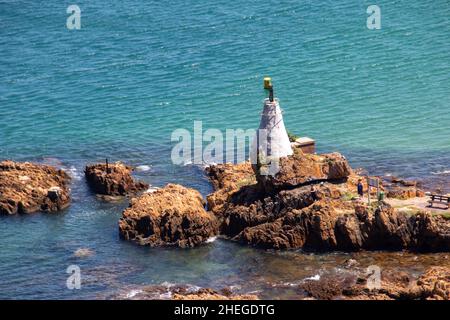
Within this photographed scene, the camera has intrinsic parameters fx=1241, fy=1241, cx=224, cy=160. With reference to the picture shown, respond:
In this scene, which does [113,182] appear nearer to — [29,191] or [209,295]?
[29,191]

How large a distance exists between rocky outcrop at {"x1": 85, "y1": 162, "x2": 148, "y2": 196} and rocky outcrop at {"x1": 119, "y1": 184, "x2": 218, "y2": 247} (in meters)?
6.69

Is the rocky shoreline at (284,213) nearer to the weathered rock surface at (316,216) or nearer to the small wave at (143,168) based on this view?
the weathered rock surface at (316,216)

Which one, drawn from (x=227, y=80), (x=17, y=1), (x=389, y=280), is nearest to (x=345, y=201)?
(x=389, y=280)

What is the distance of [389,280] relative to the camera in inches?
3214

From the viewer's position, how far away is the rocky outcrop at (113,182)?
99562mm

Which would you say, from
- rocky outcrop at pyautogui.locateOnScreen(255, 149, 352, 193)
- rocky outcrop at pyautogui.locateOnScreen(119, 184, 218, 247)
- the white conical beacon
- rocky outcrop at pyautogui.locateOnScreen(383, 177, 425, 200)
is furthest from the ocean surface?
the white conical beacon

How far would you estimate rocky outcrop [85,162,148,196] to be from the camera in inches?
3920

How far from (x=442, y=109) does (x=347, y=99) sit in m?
9.09

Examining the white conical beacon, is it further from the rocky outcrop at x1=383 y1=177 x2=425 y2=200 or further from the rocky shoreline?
the rocky outcrop at x1=383 y1=177 x2=425 y2=200

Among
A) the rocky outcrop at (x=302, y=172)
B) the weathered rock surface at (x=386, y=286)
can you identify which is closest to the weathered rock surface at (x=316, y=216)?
the rocky outcrop at (x=302, y=172)

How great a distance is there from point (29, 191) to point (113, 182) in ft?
22.1

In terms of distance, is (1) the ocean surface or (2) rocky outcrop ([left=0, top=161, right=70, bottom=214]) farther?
(2) rocky outcrop ([left=0, top=161, right=70, bottom=214])
